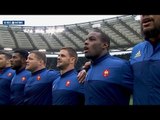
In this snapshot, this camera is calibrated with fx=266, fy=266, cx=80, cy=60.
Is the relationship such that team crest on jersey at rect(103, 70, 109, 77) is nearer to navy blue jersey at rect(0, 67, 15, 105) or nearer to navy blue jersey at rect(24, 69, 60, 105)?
navy blue jersey at rect(24, 69, 60, 105)

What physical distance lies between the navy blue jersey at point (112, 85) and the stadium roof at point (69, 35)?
607 inches

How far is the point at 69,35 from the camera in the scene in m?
20.7

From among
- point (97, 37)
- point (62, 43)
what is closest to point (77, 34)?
point (62, 43)

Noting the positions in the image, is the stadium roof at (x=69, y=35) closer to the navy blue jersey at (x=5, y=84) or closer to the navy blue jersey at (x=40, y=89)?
the navy blue jersey at (x=5, y=84)

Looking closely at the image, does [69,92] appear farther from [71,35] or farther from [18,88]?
[71,35]

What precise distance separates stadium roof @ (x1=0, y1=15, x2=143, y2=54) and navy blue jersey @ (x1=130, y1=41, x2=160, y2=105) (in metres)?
15.7

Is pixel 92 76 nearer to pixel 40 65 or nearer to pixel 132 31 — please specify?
pixel 40 65

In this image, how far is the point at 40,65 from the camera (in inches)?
154

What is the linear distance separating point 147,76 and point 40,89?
1866mm

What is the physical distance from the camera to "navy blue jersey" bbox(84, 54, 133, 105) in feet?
7.23

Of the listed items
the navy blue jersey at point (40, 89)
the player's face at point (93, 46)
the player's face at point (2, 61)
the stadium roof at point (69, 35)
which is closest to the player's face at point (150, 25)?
the player's face at point (93, 46)

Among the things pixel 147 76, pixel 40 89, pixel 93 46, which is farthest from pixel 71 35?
pixel 147 76

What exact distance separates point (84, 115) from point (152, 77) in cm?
101

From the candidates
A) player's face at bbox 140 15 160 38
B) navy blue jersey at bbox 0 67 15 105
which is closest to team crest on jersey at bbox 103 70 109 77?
player's face at bbox 140 15 160 38
